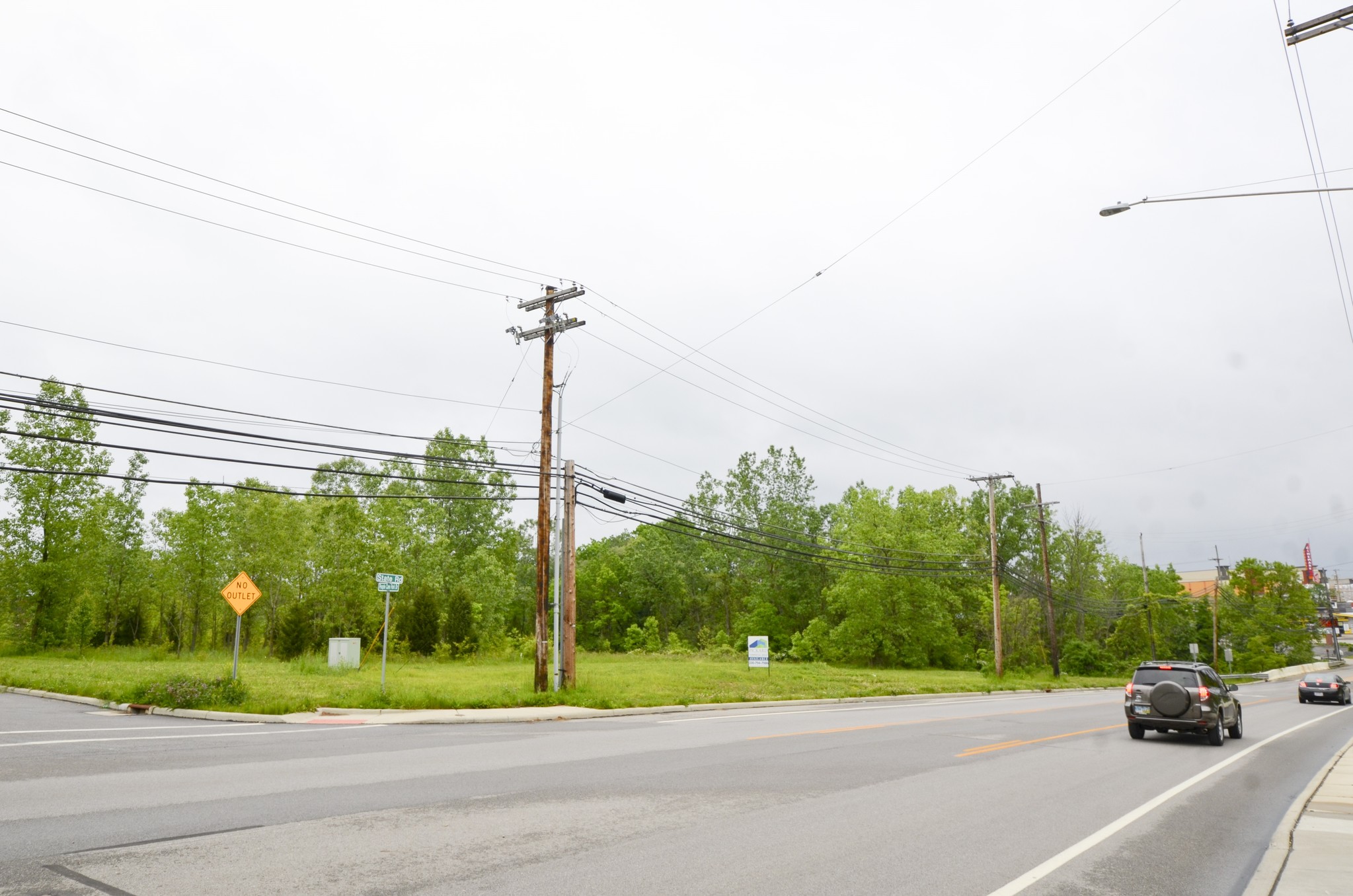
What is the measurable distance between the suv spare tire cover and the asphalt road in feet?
3.62

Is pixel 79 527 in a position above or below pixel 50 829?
above

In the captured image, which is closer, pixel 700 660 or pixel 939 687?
pixel 939 687

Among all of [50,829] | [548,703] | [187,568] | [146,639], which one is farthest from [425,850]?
[146,639]

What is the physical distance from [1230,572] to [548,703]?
96.5 m

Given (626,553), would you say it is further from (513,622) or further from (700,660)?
(700,660)

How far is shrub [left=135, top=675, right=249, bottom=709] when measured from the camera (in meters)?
17.9

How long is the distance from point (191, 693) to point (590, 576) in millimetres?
71166

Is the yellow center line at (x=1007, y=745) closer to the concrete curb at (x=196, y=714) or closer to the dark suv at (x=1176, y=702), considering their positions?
the dark suv at (x=1176, y=702)

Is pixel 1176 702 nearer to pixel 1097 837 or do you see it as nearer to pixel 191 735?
pixel 1097 837

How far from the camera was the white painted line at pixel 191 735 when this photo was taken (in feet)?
39.0

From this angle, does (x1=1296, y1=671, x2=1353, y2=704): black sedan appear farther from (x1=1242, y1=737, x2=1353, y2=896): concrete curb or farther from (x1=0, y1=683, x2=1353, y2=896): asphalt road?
(x1=1242, y1=737, x2=1353, y2=896): concrete curb

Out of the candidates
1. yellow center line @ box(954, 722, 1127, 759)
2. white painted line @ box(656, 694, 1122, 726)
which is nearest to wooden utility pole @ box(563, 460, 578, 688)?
white painted line @ box(656, 694, 1122, 726)

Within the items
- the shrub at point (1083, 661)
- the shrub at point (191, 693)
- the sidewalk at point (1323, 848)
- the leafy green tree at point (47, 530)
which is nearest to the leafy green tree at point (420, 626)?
the leafy green tree at point (47, 530)

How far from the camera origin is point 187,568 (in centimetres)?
5084
